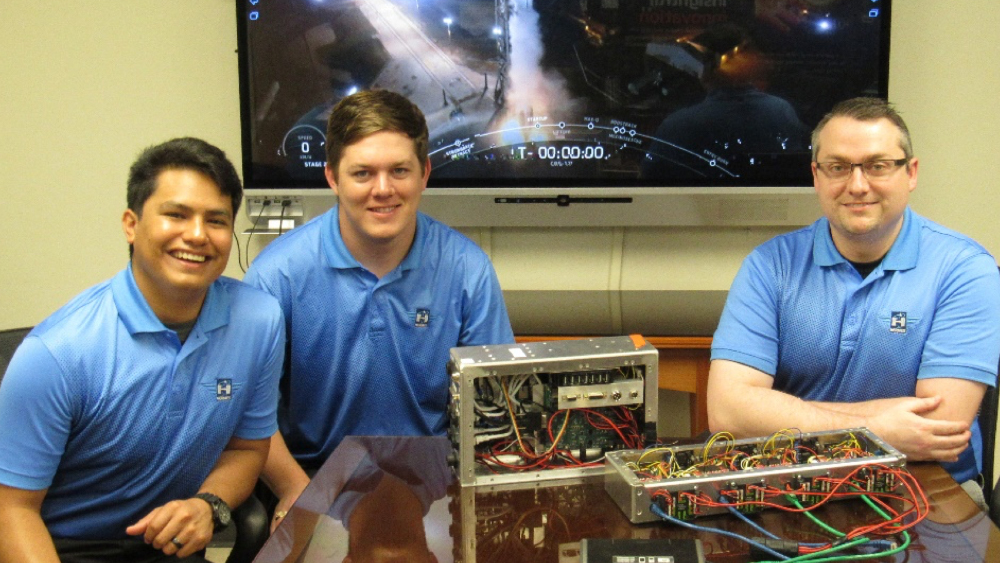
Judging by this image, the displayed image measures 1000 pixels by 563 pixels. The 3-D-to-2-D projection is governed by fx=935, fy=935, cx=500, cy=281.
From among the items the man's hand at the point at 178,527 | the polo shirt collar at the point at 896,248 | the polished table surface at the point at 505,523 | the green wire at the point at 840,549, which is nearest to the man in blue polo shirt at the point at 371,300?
the man's hand at the point at 178,527

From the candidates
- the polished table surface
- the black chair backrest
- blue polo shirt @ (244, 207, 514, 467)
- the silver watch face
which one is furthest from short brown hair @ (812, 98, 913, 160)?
the black chair backrest

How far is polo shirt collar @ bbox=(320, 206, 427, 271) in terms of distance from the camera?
2.13 m

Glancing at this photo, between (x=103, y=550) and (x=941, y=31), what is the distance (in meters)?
3.01

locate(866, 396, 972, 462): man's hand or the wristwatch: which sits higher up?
locate(866, 396, 972, 462): man's hand

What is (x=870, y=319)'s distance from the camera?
1.99m

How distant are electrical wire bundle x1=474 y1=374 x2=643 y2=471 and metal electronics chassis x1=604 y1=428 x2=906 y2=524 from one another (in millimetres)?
99

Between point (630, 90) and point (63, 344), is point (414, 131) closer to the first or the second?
point (63, 344)

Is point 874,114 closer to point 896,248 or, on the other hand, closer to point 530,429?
point 896,248

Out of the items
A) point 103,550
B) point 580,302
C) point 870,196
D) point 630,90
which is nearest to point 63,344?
point 103,550

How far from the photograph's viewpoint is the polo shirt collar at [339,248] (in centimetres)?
213

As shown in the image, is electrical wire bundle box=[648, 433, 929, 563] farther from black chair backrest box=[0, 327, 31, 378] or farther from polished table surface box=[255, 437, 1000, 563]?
black chair backrest box=[0, 327, 31, 378]

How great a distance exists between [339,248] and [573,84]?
4.21 ft

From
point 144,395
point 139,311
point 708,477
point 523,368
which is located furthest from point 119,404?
point 708,477

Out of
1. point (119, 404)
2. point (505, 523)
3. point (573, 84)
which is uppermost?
point (573, 84)
